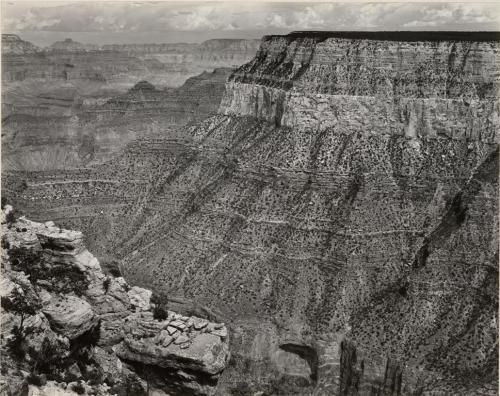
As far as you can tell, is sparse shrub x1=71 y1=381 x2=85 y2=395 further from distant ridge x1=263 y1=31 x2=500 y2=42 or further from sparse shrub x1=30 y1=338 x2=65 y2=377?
distant ridge x1=263 y1=31 x2=500 y2=42

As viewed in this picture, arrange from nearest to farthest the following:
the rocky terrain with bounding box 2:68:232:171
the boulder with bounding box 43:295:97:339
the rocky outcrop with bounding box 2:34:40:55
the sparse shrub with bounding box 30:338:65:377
Answer: the sparse shrub with bounding box 30:338:65:377 → the boulder with bounding box 43:295:97:339 → the rocky terrain with bounding box 2:68:232:171 → the rocky outcrop with bounding box 2:34:40:55

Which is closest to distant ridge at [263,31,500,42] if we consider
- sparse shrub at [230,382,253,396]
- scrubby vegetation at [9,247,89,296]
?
sparse shrub at [230,382,253,396]

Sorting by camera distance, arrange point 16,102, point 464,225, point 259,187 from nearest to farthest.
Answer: point 464,225 → point 259,187 → point 16,102

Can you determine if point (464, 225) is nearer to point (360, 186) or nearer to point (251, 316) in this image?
point (360, 186)

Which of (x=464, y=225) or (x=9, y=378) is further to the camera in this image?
(x=464, y=225)

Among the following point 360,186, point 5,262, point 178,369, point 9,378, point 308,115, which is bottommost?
point 178,369

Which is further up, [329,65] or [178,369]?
[329,65]

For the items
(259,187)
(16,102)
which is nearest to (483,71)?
(259,187)
